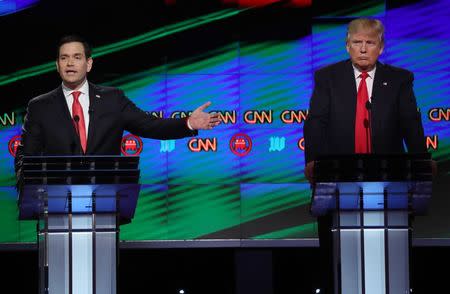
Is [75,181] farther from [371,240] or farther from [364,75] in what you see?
[364,75]

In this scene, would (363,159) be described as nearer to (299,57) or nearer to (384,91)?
(384,91)

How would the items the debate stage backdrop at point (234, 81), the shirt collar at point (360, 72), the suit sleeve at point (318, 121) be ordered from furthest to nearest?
the debate stage backdrop at point (234, 81)
the shirt collar at point (360, 72)
the suit sleeve at point (318, 121)

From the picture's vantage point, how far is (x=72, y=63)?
232 inches

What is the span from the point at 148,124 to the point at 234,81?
1.85 meters

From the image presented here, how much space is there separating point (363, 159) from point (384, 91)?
0.79m

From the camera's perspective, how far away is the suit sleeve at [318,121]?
558cm

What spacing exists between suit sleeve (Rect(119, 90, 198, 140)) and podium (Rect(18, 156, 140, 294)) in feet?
2.43

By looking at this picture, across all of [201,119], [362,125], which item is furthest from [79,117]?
[362,125]

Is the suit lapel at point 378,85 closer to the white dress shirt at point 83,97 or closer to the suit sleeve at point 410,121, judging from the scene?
the suit sleeve at point 410,121

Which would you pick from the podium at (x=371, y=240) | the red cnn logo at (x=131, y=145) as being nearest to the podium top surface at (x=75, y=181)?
the podium at (x=371, y=240)

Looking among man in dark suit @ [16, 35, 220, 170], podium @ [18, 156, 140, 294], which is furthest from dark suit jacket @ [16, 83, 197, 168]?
podium @ [18, 156, 140, 294]

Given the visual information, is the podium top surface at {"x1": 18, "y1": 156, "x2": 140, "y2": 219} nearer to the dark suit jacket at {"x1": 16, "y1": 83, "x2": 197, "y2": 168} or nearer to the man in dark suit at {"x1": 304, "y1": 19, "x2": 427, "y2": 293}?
the dark suit jacket at {"x1": 16, "y1": 83, "x2": 197, "y2": 168}

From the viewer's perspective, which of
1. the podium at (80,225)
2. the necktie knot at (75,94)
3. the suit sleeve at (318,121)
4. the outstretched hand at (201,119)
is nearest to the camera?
the podium at (80,225)

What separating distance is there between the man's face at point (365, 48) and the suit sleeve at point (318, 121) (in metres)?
0.20
